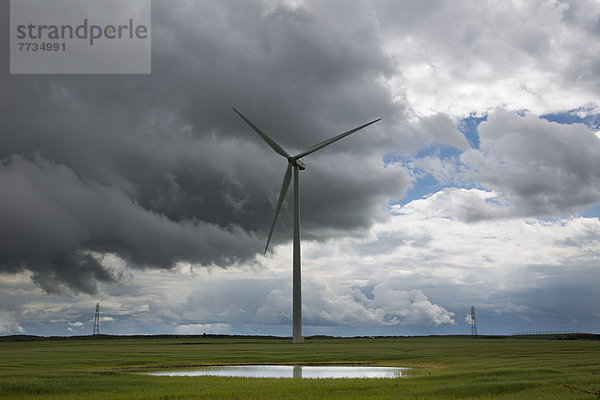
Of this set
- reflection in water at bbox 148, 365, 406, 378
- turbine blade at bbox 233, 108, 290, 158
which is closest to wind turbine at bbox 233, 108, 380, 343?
turbine blade at bbox 233, 108, 290, 158

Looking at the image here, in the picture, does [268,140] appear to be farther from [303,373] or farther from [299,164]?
[303,373]

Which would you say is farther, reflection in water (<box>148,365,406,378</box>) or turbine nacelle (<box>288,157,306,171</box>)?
turbine nacelle (<box>288,157,306,171</box>)

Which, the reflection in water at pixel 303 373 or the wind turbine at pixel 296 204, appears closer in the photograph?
the reflection in water at pixel 303 373

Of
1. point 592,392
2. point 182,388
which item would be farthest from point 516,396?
point 182,388

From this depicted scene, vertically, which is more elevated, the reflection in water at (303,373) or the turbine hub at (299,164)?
the turbine hub at (299,164)

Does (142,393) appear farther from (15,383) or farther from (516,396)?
(516,396)

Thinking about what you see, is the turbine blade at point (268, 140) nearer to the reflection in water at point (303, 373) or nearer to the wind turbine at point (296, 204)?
the wind turbine at point (296, 204)

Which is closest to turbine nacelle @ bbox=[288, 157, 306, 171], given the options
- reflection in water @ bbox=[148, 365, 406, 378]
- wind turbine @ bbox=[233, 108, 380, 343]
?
wind turbine @ bbox=[233, 108, 380, 343]

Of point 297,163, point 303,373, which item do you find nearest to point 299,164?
point 297,163

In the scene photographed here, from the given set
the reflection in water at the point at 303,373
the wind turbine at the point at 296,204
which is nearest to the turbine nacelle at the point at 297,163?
the wind turbine at the point at 296,204

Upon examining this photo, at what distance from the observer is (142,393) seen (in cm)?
3325

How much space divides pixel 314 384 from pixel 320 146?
83465mm

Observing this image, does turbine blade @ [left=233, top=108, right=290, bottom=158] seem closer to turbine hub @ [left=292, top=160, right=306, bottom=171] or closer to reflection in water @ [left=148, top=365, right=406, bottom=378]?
turbine hub @ [left=292, top=160, right=306, bottom=171]

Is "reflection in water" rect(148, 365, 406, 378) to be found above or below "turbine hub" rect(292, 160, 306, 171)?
below
